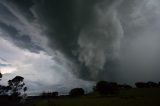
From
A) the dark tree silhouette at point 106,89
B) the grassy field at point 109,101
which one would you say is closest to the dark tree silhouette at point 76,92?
the dark tree silhouette at point 106,89

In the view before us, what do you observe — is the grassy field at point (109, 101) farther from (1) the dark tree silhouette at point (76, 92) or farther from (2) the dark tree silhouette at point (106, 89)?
(1) the dark tree silhouette at point (76, 92)

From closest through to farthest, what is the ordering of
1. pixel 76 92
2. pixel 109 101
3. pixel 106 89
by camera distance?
pixel 109 101
pixel 106 89
pixel 76 92

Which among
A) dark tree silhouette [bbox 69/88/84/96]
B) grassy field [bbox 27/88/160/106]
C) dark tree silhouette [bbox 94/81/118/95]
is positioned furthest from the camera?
dark tree silhouette [bbox 69/88/84/96]

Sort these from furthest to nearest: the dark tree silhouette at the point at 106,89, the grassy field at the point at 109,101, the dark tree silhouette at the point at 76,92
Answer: the dark tree silhouette at the point at 76,92 < the dark tree silhouette at the point at 106,89 < the grassy field at the point at 109,101

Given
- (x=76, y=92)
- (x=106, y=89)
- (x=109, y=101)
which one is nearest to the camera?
(x=109, y=101)

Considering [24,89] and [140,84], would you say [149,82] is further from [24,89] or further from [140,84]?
[24,89]

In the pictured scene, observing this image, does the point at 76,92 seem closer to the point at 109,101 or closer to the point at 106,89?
the point at 106,89

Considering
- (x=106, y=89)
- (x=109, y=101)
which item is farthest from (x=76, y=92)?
(x=109, y=101)

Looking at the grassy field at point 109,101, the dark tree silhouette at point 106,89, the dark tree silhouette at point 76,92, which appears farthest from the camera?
the dark tree silhouette at point 76,92

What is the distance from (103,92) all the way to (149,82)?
69.8m

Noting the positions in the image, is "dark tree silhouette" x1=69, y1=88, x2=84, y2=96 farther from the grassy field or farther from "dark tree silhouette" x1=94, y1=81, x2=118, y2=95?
the grassy field

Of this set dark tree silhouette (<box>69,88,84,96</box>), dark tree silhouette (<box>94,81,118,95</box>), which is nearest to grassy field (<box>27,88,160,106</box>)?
dark tree silhouette (<box>94,81,118,95</box>)

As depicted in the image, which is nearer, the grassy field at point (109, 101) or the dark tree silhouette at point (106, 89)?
the grassy field at point (109, 101)

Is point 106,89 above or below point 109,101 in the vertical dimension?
above
